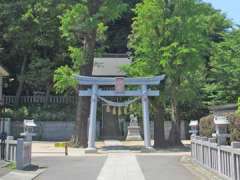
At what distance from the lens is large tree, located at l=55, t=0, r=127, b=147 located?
105ft

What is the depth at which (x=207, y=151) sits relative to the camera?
16.6 m

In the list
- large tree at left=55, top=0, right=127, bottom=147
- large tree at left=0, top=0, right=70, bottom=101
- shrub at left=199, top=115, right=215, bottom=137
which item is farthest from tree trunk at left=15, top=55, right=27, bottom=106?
shrub at left=199, top=115, right=215, bottom=137

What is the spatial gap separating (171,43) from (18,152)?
16900 mm

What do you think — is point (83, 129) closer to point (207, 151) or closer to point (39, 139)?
point (39, 139)

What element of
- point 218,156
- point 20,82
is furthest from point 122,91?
point 20,82

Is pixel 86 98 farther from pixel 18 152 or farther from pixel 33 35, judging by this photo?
pixel 18 152

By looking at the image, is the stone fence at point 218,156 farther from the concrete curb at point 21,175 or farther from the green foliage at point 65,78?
the green foliage at point 65,78

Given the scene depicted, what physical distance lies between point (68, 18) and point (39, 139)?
16.2 m

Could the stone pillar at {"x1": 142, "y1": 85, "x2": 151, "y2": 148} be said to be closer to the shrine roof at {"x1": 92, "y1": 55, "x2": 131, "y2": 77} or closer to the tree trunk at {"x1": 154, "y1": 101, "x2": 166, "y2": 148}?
the tree trunk at {"x1": 154, "y1": 101, "x2": 166, "y2": 148}

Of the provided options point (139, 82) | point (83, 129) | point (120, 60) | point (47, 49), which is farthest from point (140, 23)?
point (47, 49)

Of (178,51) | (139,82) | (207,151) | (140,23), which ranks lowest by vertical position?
(207,151)

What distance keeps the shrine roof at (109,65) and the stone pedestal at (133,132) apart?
198 inches

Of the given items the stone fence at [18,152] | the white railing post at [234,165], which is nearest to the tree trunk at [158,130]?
the stone fence at [18,152]

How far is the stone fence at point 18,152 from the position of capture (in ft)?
55.2
